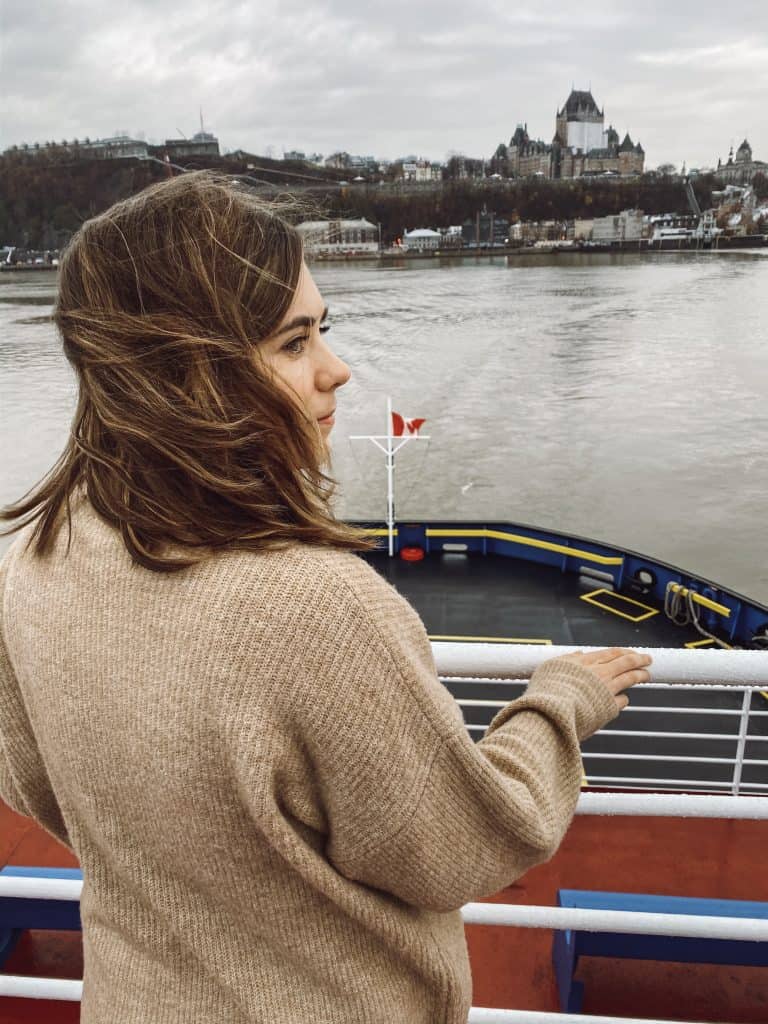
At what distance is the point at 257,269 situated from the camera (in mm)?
698

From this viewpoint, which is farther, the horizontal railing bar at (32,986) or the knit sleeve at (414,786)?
the horizontal railing bar at (32,986)

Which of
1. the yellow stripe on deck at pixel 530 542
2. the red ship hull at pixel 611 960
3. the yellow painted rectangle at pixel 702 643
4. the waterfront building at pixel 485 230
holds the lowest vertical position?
the yellow painted rectangle at pixel 702 643

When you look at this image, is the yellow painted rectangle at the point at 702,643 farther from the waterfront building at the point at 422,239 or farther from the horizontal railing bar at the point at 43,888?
the waterfront building at the point at 422,239

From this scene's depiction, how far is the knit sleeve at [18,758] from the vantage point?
80cm

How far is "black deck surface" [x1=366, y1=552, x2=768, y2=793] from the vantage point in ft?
21.6

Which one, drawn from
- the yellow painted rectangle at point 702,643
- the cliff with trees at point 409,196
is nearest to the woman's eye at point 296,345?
the yellow painted rectangle at point 702,643

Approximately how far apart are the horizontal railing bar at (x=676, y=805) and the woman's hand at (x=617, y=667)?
0.32 m

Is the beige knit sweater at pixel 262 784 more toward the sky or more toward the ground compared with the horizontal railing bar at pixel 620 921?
more toward the sky

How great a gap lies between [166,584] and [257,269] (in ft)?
0.95

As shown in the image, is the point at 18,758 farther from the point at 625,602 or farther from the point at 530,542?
the point at 530,542

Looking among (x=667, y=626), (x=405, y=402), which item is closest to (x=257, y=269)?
(x=667, y=626)

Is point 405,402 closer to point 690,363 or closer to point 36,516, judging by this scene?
point 690,363

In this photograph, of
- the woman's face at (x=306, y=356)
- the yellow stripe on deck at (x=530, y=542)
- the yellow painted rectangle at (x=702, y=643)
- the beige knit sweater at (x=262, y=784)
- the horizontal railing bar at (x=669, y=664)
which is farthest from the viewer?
the yellow stripe on deck at (x=530, y=542)

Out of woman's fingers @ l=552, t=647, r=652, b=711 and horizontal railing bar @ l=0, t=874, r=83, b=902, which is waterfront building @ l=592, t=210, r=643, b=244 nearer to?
woman's fingers @ l=552, t=647, r=652, b=711
